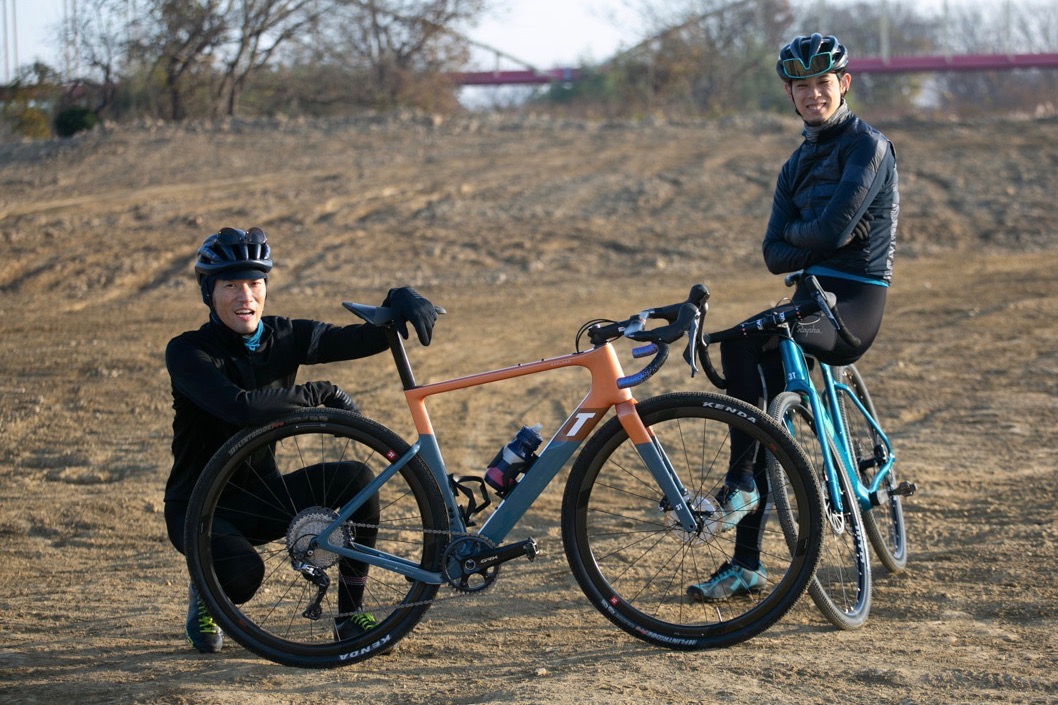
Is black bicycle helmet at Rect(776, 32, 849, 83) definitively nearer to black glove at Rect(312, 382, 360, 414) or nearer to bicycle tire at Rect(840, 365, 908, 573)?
bicycle tire at Rect(840, 365, 908, 573)

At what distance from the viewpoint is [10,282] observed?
42.2ft

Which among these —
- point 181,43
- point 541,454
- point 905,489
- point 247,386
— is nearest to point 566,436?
point 541,454

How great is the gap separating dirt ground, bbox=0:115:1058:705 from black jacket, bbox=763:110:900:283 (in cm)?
141

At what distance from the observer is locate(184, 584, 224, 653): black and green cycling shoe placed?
13.6 feet

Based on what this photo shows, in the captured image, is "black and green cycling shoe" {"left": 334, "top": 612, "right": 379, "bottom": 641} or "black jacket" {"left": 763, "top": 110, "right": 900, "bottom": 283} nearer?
"black and green cycling shoe" {"left": 334, "top": 612, "right": 379, "bottom": 641}

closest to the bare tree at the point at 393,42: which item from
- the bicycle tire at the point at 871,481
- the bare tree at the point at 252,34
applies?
the bare tree at the point at 252,34

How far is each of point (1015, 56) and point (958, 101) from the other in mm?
5535

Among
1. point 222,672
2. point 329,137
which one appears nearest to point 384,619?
point 222,672

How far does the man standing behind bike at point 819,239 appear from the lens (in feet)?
14.5

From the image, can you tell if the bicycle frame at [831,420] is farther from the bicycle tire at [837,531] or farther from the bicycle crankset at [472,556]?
the bicycle crankset at [472,556]

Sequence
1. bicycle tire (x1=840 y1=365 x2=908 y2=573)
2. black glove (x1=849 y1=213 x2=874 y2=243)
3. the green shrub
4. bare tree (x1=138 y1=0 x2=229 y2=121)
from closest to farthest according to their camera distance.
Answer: black glove (x1=849 y1=213 x2=874 y2=243)
bicycle tire (x1=840 y1=365 x2=908 y2=573)
the green shrub
bare tree (x1=138 y1=0 x2=229 y2=121)

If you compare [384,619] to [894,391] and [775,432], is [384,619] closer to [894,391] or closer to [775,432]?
[775,432]

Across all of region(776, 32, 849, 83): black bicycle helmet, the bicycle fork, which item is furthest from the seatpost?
region(776, 32, 849, 83): black bicycle helmet

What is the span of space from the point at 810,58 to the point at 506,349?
582 centimetres
